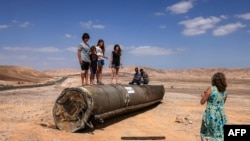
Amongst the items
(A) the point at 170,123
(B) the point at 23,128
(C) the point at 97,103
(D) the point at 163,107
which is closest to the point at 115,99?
(C) the point at 97,103

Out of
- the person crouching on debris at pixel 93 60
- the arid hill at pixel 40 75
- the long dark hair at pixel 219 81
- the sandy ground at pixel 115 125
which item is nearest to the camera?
the long dark hair at pixel 219 81

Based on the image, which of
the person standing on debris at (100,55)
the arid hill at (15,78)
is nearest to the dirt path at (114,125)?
the person standing on debris at (100,55)

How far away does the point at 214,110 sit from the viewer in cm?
680

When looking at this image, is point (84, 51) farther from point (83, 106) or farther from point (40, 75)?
point (40, 75)

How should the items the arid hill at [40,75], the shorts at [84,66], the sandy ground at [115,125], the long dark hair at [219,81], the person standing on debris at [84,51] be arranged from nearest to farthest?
1. the long dark hair at [219,81]
2. the sandy ground at [115,125]
3. the person standing on debris at [84,51]
4. the shorts at [84,66]
5. the arid hill at [40,75]

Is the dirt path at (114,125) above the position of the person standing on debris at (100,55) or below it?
below

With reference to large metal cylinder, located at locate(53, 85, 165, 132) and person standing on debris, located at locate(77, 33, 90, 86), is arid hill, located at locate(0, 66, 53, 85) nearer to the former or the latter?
person standing on debris, located at locate(77, 33, 90, 86)

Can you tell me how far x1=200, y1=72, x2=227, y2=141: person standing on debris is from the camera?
670cm

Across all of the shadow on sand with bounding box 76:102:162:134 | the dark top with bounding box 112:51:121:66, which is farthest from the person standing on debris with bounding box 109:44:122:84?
the shadow on sand with bounding box 76:102:162:134

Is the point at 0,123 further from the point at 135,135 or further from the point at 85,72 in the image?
the point at 135,135

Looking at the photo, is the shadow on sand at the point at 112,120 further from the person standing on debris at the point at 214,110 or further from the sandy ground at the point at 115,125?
the person standing on debris at the point at 214,110

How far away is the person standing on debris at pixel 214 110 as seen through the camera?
22.0 feet

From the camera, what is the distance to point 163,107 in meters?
16.6

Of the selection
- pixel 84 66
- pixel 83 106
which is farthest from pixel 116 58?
pixel 83 106
